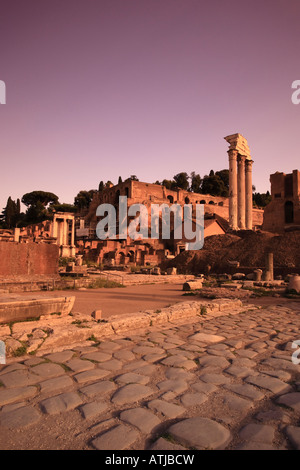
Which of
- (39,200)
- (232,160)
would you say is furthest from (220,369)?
(39,200)

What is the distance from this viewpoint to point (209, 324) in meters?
5.63

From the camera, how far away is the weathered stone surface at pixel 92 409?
214 centimetres

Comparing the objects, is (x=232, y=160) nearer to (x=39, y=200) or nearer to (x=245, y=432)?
(x=245, y=432)

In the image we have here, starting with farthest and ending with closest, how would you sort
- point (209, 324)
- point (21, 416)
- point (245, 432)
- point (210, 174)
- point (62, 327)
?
1. point (210, 174)
2. point (209, 324)
3. point (62, 327)
4. point (21, 416)
5. point (245, 432)

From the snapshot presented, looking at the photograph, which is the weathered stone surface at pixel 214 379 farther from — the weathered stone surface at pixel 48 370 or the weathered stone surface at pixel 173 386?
the weathered stone surface at pixel 48 370

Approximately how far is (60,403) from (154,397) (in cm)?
77

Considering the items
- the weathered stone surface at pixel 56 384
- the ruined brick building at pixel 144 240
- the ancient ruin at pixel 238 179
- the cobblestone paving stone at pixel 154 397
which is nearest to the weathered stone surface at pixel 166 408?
the cobblestone paving stone at pixel 154 397

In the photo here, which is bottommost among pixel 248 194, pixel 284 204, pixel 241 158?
pixel 284 204

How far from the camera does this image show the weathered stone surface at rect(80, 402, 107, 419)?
7.02 ft

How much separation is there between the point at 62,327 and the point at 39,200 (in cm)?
7885

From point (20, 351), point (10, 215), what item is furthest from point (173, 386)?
point (10, 215)

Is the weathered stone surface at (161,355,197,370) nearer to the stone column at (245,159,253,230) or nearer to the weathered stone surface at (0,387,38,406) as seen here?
the weathered stone surface at (0,387,38,406)

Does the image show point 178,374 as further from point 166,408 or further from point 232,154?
point 232,154

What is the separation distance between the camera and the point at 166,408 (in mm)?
2254
